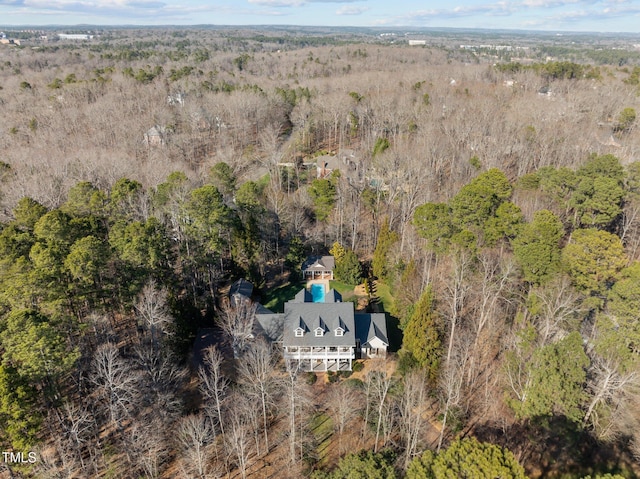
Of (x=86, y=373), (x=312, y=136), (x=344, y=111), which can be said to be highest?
(x=344, y=111)

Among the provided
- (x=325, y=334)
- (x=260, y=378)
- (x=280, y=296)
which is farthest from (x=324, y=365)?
(x=280, y=296)

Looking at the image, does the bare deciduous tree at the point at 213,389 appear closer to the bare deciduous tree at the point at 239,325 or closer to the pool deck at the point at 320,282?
the bare deciduous tree at the point at 239,325

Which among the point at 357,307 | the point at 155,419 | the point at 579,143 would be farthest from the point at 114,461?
the point at 579,143

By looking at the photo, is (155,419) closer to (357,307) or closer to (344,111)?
(357,307)

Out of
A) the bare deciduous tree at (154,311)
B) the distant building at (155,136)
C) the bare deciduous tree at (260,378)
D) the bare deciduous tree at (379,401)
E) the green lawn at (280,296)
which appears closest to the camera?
the bare deciduous tree at (379,401)

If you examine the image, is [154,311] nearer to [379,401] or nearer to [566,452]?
[379,401]

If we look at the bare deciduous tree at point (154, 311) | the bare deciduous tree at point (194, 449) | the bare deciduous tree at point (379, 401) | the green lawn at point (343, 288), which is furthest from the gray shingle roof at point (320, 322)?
the bare deciduous tree at point (194, 449)
